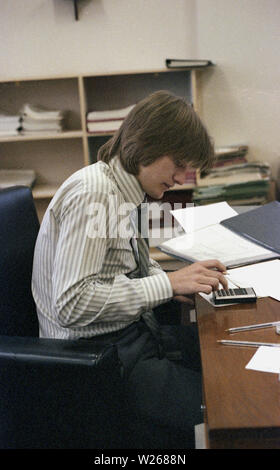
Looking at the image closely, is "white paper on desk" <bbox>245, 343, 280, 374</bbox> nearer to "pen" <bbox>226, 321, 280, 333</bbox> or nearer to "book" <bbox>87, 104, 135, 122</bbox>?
"pen" <bbox>226, 321, 280, 333</bbox>

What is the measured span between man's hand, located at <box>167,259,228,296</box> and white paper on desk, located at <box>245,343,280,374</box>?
0.73 feet

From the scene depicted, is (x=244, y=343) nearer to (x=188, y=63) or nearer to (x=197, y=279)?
(x=197, y=279)

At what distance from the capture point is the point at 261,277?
121 centimetres

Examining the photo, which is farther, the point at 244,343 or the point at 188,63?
the point at 188,63

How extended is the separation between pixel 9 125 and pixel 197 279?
2.17 meters

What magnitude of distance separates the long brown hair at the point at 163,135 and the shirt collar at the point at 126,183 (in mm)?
13

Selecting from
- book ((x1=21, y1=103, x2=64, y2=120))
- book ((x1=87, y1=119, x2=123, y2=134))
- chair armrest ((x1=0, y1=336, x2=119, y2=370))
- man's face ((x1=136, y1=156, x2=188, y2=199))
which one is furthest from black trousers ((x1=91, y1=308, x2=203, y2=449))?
book ((x1=21, y1=103, x2=64, y2=120))

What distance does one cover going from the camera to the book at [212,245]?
4.29 ft

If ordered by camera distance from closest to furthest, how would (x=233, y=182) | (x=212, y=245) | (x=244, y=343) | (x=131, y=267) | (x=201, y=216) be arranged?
(x=244, y=343), (x=131, y=267), (x=212, y=245), (x=201, y=216), (x=233, y=182)

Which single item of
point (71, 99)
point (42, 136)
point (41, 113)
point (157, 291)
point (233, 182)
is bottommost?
point (157, 291)

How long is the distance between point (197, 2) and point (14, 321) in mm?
2441

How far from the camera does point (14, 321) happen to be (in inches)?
48.6

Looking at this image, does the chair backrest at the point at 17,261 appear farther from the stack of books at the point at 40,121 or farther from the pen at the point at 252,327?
the stack of books at the point at 40,121

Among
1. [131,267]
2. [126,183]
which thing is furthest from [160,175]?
[131,267]
